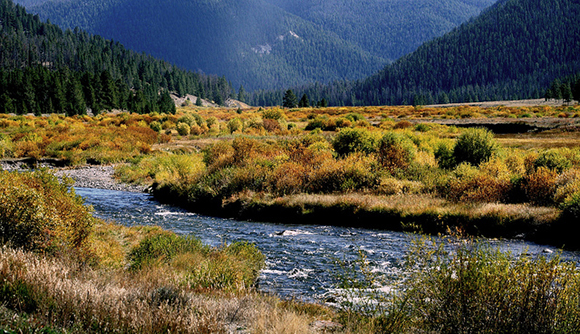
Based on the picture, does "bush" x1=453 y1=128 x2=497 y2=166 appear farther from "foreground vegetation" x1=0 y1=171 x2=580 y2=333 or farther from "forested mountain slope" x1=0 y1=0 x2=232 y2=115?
"forested mountain slope" x1=0 y1=0 x2=232 y2=115

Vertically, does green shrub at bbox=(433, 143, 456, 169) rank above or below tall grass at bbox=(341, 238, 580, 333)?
above

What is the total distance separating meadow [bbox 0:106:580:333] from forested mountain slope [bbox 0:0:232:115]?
2606 inches

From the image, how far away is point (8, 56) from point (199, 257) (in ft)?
566

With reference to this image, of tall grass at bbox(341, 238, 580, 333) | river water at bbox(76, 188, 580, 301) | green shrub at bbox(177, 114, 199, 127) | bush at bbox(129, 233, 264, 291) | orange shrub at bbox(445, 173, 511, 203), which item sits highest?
green shrub at bbox(177, 114, 199, 127)

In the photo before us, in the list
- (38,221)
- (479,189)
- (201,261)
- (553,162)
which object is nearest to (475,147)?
(553,162)

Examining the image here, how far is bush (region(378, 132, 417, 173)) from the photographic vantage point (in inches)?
898

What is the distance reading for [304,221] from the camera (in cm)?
1847

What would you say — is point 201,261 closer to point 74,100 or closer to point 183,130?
point 183,130

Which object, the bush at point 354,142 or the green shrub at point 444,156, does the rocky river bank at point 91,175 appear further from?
the green shrub at point 444,156

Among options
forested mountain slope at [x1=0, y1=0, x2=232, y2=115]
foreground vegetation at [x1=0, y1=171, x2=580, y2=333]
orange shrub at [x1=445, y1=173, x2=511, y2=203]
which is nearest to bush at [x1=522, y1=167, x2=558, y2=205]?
orange shrub at [x1=445, y1=173, x2=511, y2=203]

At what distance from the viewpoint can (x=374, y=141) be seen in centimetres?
2517

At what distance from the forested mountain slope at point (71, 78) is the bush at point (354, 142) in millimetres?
83197

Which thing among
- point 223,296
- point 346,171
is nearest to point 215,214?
point 346,171

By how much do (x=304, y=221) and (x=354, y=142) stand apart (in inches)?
339
